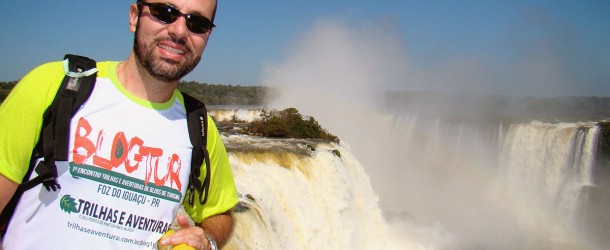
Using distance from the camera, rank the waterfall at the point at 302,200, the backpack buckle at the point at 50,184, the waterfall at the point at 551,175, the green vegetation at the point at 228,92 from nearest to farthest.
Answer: the backpack buckle at the point at 50,184, the waterfall at the point at 302,200, the waterfall at the point at 551,175, the green vegetation at the point at 228,92

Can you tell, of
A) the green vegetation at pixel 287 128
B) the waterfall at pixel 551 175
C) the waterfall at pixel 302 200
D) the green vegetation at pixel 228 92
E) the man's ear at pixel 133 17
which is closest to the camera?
the man's ear at pixel 133 17

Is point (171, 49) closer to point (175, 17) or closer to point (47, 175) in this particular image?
point (175, 17)

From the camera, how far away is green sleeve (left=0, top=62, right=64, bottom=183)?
1388 mm

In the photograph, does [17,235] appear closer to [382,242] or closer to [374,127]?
[382,242]

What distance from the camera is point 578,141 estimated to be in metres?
23.6

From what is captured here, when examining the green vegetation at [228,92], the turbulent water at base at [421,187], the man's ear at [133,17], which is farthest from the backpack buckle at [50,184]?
the green vegetation at [228,92]

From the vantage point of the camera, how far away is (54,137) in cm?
150

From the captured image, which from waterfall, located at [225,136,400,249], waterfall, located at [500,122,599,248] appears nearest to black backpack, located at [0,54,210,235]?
waterfall, located at [225,136,400,249]

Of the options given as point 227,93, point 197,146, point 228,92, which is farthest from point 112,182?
point 228,92

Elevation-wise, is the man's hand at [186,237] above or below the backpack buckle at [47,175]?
below

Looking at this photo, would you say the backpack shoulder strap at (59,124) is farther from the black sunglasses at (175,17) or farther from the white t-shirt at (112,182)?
the black sunglasses at (175,17)

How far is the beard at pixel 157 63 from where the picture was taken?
1.74m

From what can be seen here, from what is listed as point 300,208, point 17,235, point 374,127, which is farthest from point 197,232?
point 374,127

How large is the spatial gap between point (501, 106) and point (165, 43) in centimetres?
5945
